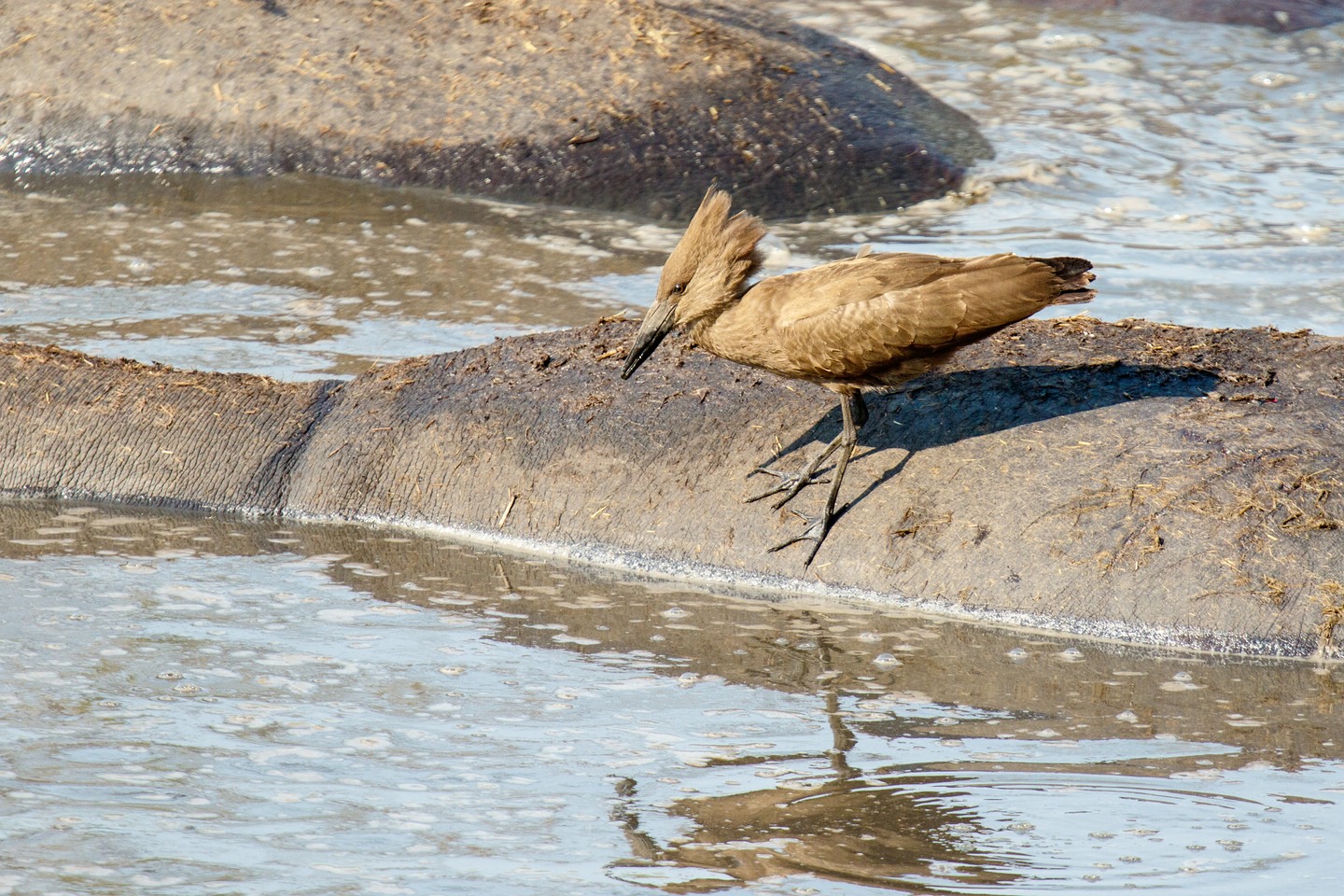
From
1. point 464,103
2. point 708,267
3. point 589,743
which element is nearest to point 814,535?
point 708,267

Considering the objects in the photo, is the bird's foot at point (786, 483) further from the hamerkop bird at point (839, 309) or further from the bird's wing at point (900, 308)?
the bird's wing at point (900, 308)

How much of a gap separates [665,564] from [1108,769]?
1931mm

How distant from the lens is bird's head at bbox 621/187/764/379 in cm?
521

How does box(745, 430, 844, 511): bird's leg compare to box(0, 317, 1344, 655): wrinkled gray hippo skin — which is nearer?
box(0, 317, 1344, 655): wrinkled gray hippo skin

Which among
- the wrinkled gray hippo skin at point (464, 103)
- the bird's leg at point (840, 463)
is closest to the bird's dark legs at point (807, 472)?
the bird's leg at point (840, 463)

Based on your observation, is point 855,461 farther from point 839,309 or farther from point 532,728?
point 532,728

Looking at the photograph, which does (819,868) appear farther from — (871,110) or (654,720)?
(871,110)

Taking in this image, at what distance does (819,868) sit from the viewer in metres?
3.41

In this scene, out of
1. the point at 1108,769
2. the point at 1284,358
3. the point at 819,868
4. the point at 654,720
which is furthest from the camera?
the point at 1284,358

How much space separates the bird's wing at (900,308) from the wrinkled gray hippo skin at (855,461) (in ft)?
1.71

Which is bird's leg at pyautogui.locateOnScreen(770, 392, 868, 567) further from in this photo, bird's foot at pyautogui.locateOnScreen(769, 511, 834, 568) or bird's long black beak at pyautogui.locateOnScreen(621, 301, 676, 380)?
bird's long black beak at pyautogui.locateOnScreen(621, 301, 676, 380)

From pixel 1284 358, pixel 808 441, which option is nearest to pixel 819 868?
pixel 808 441

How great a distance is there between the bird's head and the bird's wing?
0.67 feet

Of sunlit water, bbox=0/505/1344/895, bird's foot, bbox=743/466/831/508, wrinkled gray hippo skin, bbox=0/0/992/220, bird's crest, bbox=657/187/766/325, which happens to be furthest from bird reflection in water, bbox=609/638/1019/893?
wrinkled gray hippo skin, bbox=0/0/992/220
